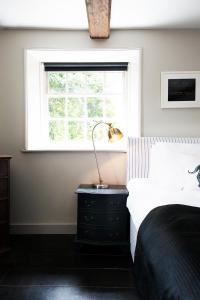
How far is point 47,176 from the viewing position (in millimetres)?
2994

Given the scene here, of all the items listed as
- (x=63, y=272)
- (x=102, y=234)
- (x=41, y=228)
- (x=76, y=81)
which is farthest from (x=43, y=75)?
(x=63, y=272)

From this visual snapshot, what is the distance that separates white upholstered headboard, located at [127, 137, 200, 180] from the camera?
2.84 m

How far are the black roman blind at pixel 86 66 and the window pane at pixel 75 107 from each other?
0.37 m

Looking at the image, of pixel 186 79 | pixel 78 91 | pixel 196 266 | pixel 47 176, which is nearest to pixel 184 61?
pixel 186 79

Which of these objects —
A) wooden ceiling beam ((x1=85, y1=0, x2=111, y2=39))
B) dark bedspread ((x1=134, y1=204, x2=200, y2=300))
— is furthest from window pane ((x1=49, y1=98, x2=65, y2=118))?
dark bedspread ((x1=134, y1=204, x2=200, y2=300))

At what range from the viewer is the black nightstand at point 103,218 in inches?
99.3

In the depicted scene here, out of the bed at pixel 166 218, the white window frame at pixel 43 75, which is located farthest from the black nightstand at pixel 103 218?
the white window frame at pixel 43 75

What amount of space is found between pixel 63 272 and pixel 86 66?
2223mm

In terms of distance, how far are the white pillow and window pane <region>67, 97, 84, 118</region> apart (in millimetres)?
1076

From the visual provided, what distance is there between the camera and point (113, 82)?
3.19m

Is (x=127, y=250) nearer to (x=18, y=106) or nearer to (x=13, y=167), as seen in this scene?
(x=13, y=167)

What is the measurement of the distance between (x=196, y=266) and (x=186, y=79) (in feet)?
8.00

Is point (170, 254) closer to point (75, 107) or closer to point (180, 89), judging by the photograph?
point (180, 89)

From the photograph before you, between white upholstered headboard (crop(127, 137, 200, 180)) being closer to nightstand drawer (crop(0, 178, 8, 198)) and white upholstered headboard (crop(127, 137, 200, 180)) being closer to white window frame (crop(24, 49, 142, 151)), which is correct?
white window frame (crop(24, 49, 142, 151))
